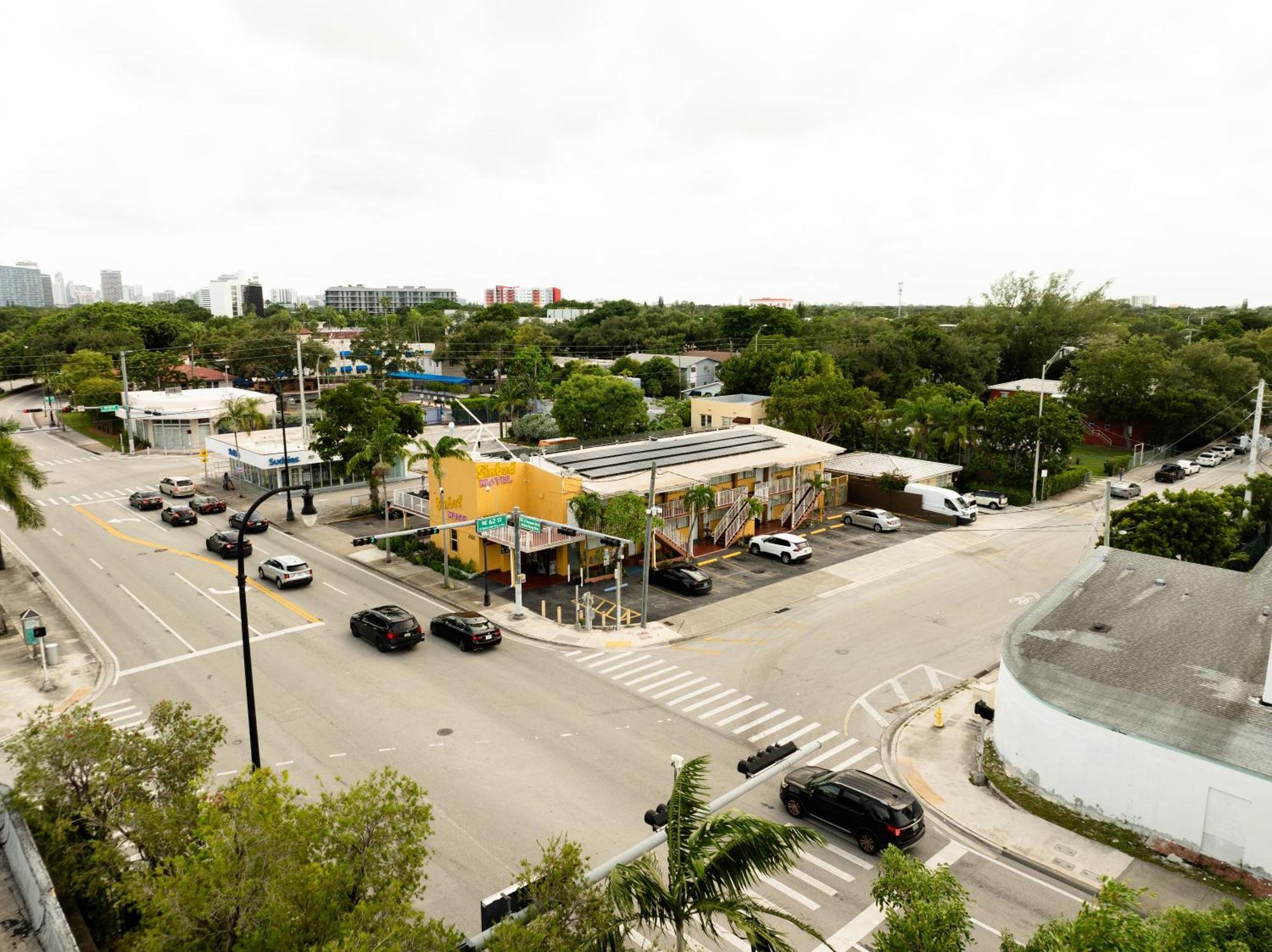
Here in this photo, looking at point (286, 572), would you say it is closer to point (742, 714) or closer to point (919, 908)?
point (742, 714)

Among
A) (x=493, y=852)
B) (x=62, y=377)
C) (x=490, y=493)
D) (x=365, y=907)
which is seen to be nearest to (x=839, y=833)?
(x=493, y=852)

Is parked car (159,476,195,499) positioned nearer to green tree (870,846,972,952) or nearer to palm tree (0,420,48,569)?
palm tree (0,420,48,569)

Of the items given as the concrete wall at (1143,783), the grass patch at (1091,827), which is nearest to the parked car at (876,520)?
the grass patch at (1091,827)

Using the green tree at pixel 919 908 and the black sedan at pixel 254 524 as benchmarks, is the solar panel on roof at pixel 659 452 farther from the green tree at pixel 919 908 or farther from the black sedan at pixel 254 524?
the green tree at pixel 919 908

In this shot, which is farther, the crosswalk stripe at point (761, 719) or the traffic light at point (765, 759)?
the crosswalk stripe at point (761, 719)

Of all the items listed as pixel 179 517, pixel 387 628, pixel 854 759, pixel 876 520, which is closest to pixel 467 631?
pixel 387 628

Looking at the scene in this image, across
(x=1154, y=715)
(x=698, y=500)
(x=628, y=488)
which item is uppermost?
(x=628, y=488)
